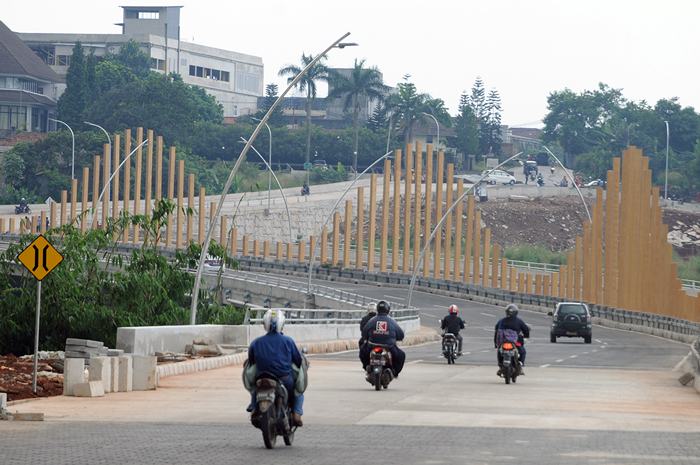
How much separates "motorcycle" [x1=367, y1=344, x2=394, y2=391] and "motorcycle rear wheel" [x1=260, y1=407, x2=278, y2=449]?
707cm

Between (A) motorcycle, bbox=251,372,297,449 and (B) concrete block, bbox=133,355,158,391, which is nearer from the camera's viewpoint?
(A) motorcycle, bbox=251,372,297,449

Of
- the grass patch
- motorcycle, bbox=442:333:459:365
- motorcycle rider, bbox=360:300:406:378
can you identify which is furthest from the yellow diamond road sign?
the grass patch

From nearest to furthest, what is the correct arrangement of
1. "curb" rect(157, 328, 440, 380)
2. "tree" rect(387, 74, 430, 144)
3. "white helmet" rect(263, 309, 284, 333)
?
1. "white helmet" rect(263, 309, 284, 333)
2. "curb" rect(157, 328, 440, 380)
3. "tree" rect(387, 74, 430, 144)

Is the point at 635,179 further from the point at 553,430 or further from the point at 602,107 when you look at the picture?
the point at 602,107

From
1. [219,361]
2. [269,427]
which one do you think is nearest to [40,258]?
[219,361]

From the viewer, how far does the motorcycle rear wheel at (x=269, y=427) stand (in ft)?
35.8

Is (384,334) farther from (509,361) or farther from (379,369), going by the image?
(509,361)

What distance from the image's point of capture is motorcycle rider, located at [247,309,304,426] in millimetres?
11352

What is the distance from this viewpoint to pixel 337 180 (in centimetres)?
11850

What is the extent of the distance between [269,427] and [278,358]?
0.79 m

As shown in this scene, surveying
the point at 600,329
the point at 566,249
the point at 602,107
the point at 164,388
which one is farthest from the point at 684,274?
the point at 164,388

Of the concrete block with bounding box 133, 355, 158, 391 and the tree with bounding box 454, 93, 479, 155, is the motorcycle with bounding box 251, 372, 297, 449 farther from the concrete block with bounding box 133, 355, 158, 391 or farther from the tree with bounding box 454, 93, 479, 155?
the tree with bounding box 454, 93, 479, 155

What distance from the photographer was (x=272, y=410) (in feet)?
36.2

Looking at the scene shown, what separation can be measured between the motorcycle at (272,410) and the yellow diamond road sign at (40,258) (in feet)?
21.0
